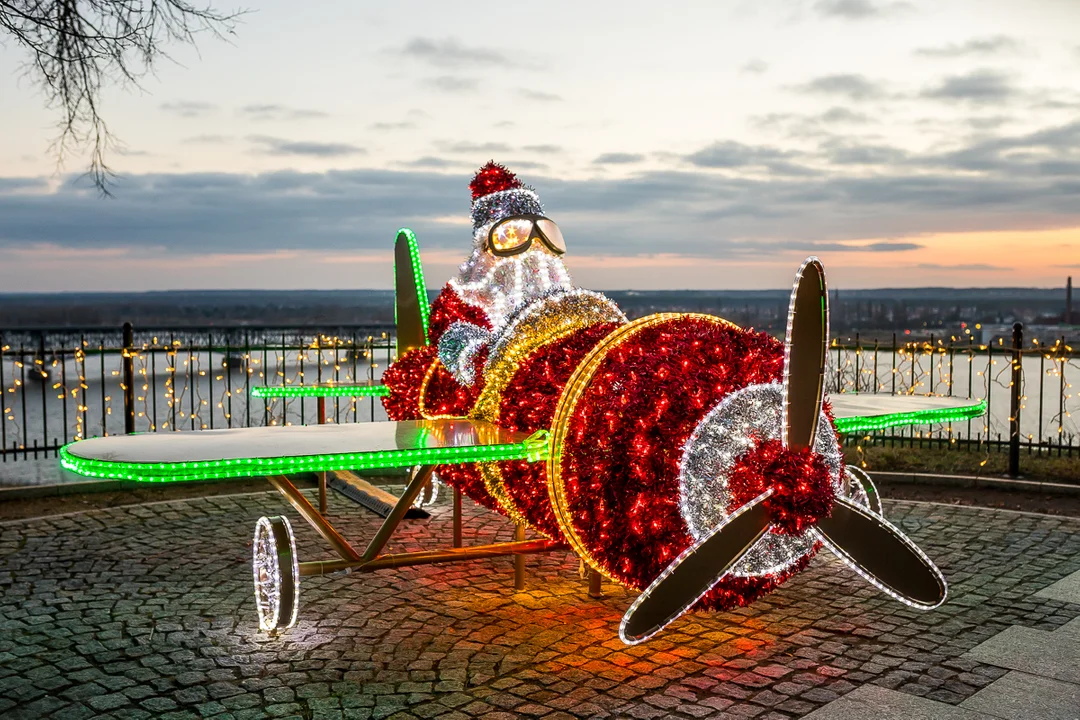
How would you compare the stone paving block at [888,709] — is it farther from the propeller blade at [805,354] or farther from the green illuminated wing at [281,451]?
the green illuminated wing at [281,451]

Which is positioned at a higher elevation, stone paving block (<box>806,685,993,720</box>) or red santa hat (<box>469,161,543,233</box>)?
red santa hat (<box>469,161,543,233</box>)

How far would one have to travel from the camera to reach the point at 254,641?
5.83 meters

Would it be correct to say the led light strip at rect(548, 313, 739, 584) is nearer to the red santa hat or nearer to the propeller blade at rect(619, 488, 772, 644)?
the propeller blade at rect(619, 488, 772, 644)

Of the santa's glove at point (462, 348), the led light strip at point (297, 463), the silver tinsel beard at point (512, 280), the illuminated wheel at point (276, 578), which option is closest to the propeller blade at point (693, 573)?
the led light strip at point (297, 463)

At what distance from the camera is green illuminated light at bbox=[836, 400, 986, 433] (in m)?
6.59

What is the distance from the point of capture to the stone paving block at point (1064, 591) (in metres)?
6.62

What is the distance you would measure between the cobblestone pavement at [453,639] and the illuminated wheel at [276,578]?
12 centimetres

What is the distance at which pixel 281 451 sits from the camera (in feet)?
18.0

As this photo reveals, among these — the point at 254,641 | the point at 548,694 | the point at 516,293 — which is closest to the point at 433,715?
the point at 548,694

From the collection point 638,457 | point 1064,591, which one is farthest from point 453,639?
point 1064,591

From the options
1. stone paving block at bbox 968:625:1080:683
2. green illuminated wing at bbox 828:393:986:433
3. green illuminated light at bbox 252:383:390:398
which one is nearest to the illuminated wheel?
green illuminated light at bbox 252:383:390:398

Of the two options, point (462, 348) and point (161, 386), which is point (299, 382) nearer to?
point (462, 348)

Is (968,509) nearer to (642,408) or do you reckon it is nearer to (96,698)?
(642,408)

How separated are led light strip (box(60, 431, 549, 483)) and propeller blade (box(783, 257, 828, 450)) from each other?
1.52 m
